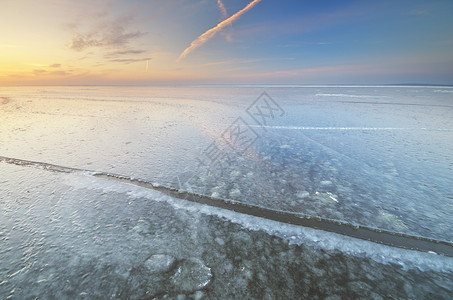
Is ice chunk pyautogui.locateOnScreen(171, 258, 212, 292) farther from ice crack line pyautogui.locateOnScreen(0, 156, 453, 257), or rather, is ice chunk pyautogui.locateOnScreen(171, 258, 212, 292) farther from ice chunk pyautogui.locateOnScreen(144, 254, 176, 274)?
ice crack line pyautogui.locateOnScreen(0, 156, 453, 257)

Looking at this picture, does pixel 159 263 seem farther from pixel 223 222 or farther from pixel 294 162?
pixel 294 162

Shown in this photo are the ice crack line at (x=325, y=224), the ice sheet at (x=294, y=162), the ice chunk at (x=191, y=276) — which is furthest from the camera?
the ice sheet at (x=294, y=162)

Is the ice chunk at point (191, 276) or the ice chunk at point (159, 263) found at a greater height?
the ice chunk at point (191, 276)

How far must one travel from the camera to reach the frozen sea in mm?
944

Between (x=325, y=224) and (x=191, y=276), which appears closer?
(x=191, y=276)

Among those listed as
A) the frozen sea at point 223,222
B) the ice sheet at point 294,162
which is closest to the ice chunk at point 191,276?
the frozen sea at point 223,222

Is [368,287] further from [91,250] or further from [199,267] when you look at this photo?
[91,250]

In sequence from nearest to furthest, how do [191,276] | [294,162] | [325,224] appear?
[191,276] < [325,224] < [294,162]

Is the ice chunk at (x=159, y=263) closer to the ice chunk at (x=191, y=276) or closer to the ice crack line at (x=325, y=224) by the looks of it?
the ice chunk at (x=191, y=276)

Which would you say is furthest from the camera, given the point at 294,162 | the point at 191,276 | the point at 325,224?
the point at 294,162

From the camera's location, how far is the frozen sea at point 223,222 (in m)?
0.94

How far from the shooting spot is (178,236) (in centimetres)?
123

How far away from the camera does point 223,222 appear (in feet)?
4.44

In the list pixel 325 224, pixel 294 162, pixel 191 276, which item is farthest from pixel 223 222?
pixel 294 162
